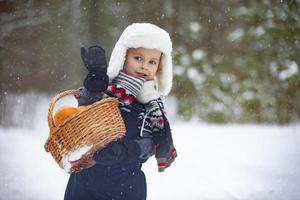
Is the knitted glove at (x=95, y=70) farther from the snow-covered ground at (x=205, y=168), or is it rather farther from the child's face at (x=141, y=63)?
the snow-covered ground at (x=205, y=168)

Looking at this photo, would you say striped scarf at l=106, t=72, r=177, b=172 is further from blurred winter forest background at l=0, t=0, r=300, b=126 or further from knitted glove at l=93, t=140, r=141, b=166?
blurred winter forest background at l=0, t=0, r=300, b=126

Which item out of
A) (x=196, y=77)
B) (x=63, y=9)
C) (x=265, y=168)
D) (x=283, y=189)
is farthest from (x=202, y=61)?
(x=283, y=189)

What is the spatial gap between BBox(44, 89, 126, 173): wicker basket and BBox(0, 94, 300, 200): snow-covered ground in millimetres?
1940

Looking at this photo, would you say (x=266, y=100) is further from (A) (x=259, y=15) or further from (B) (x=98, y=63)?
(B) (x=98, y=63)

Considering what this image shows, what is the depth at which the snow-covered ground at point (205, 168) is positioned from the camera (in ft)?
12.7

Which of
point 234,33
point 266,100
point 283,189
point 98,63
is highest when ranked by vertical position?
point 234,33

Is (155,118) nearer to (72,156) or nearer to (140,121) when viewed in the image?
(140,121)

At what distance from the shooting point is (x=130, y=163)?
84.5 inches

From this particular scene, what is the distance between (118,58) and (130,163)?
525 mm

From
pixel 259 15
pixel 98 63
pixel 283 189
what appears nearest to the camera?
pixel 98 63

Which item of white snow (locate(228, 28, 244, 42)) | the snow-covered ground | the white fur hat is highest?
white snow (locate(228, 28, 244, 42))

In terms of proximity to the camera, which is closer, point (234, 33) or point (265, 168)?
point (265, 168)

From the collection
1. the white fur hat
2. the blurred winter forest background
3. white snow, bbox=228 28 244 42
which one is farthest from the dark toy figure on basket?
white snow, bbox=228 28 244 42

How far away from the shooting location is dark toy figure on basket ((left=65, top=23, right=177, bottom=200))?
2004 millimetres
